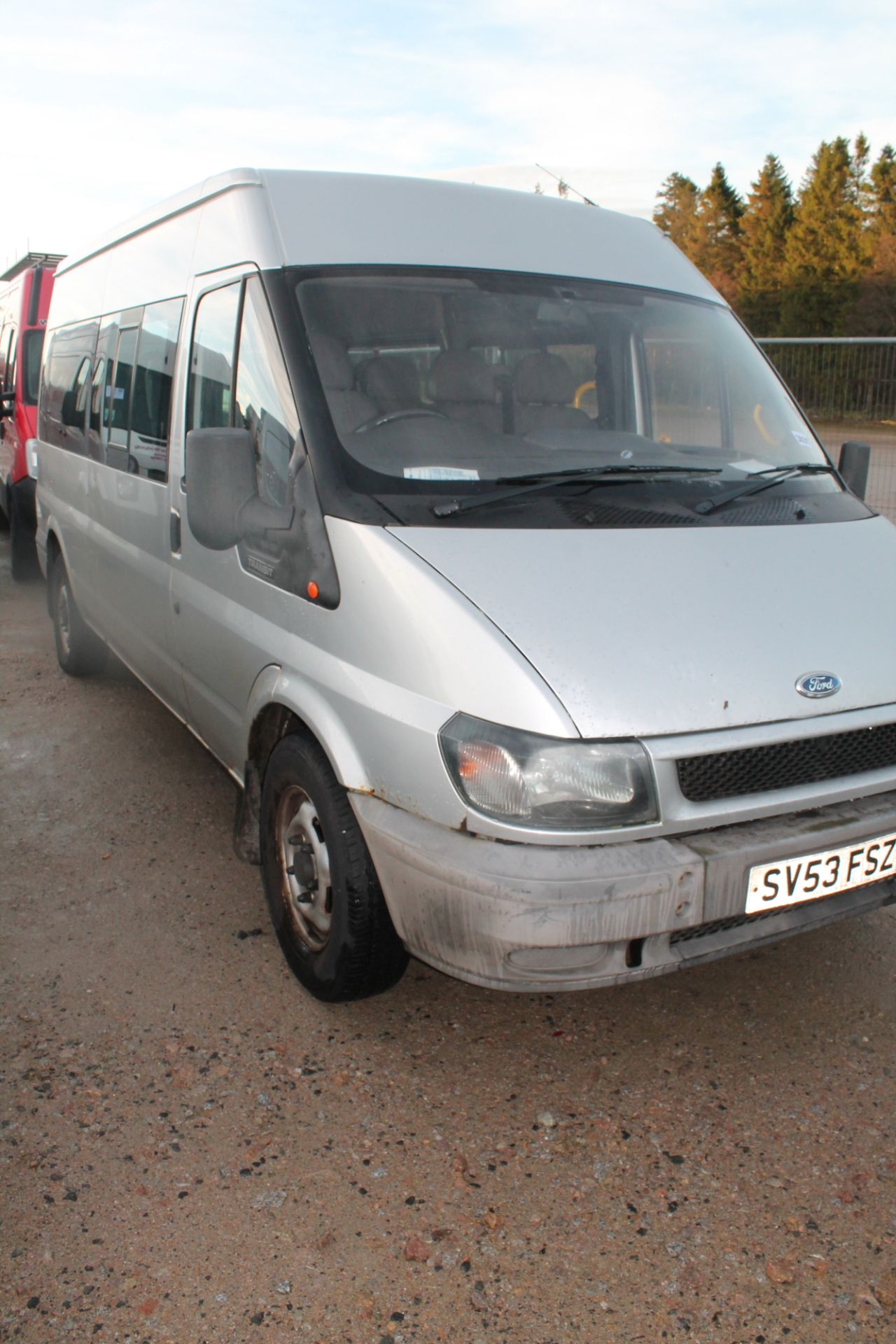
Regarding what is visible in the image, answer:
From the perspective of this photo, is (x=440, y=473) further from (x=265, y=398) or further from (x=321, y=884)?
(x=321, y=884)

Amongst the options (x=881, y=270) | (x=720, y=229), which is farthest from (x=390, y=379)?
(x=720, y=229)

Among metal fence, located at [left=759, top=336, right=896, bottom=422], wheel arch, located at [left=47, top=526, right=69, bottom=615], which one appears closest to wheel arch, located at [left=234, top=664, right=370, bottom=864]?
wheel arch, located at [left=47, top=526, right=69, bottom=615]

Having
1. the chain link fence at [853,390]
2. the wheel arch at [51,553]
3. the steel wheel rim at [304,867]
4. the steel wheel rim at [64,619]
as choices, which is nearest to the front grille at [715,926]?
the steel wheel rim at [304,867]

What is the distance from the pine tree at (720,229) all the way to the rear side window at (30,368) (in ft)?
179

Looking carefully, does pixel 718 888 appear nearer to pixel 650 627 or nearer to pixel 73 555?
pixel 650 627

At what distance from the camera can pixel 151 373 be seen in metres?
4.48

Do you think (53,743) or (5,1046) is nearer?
(5,1046)

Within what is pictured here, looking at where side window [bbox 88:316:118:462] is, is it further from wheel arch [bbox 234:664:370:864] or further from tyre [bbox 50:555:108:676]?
wheel arch [bbox 234:664:370:864]

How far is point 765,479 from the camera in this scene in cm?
348

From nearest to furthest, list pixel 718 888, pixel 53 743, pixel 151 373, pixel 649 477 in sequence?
pixel 718 888 < pixel 649 477 < pixel 151 373 < pixel 53 743

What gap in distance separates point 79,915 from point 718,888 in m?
2.25

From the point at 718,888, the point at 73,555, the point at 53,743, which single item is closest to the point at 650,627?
the point at 718,888

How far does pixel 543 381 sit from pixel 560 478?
52 centimetres

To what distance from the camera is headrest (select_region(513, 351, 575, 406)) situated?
3494 millimetres
